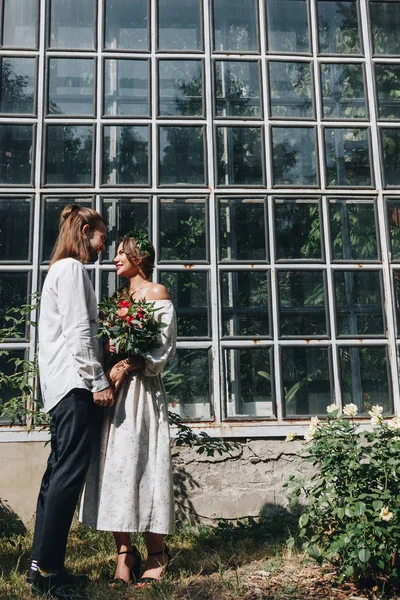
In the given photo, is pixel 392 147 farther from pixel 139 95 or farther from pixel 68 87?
pixel 68 87

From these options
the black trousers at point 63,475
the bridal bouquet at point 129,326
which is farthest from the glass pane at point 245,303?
the black trousers at point 63,475

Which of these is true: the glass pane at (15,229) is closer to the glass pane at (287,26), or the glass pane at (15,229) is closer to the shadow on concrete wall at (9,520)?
the shadow on concrete wall at (9,520)

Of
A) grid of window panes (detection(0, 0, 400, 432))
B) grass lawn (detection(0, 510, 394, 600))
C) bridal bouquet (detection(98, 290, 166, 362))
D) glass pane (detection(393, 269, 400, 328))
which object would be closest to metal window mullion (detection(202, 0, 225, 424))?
grid of window panes (detection(0, 0, 400, 432))

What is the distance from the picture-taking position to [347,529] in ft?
8.63

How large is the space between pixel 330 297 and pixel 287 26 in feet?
6.73

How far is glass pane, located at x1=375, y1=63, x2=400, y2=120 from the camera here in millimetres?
4355

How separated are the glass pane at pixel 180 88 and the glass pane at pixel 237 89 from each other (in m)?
0.14

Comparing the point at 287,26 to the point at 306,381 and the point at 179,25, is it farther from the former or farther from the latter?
the point at 306,381

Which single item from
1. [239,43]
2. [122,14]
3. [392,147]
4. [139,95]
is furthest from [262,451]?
[122,14]

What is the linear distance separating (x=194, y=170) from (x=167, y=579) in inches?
A: 102

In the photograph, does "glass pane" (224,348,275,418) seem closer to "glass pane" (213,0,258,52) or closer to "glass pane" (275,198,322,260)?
"glass pane" (275,198,322,260)

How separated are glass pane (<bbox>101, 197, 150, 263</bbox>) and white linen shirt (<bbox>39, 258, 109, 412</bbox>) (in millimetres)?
1307

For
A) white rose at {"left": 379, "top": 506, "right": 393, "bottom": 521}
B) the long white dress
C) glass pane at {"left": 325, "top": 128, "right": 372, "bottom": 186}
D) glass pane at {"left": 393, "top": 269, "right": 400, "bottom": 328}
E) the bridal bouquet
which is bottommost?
white rose at {"left": 379, "top": 506, "right": 393, "bottom": 521}

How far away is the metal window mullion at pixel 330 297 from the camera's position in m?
3.93
